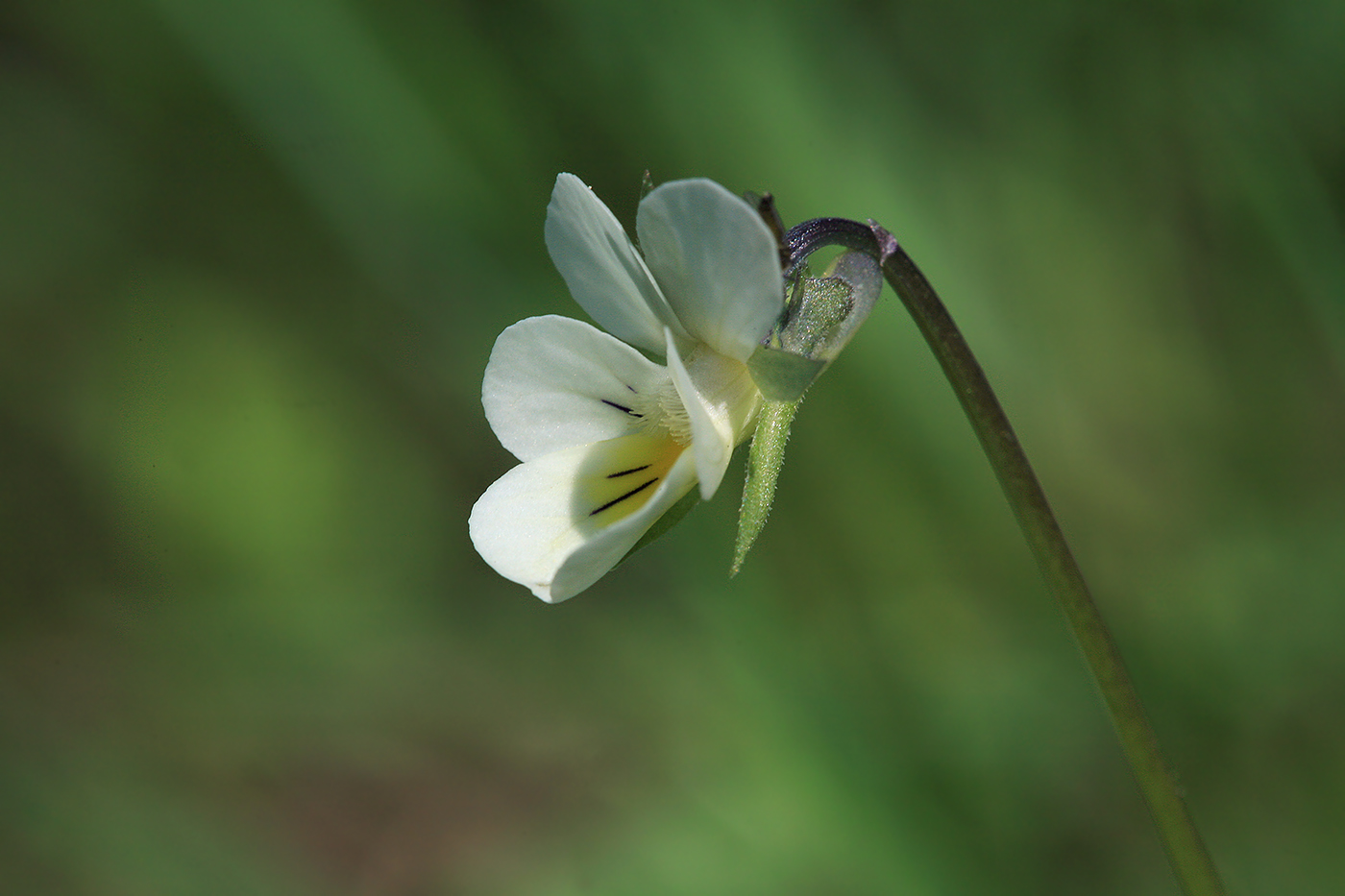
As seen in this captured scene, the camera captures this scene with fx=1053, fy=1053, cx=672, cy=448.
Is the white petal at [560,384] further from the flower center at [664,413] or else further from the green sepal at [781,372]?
the green sepal at [781,372]

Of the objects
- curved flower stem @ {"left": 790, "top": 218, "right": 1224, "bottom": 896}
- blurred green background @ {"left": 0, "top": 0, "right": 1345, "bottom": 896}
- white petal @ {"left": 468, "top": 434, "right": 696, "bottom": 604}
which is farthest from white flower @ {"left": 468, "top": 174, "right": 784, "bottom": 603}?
blurred green background @ {"left": 0, "top": 0, "right": 1345, "bottom": 896}

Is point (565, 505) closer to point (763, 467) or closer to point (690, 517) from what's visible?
point (763, 467)

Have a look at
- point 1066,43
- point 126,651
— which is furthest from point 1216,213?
point 126,651

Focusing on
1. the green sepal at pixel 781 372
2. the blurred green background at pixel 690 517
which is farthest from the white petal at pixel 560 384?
the blurred green background at pixel 690 517

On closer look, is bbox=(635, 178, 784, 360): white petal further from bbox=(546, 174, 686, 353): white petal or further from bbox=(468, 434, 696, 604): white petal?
bbox=(468, 434, 696, 604): white petal

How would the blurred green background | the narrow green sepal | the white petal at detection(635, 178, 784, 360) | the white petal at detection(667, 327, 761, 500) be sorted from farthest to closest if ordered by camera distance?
the blurred green background, the white petal at detection(667, 327, 761, 500), the narrow green sepal, the white petal at detection(635, 178, 784, 360)

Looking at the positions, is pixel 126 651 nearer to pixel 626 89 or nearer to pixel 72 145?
pixel 72 145
